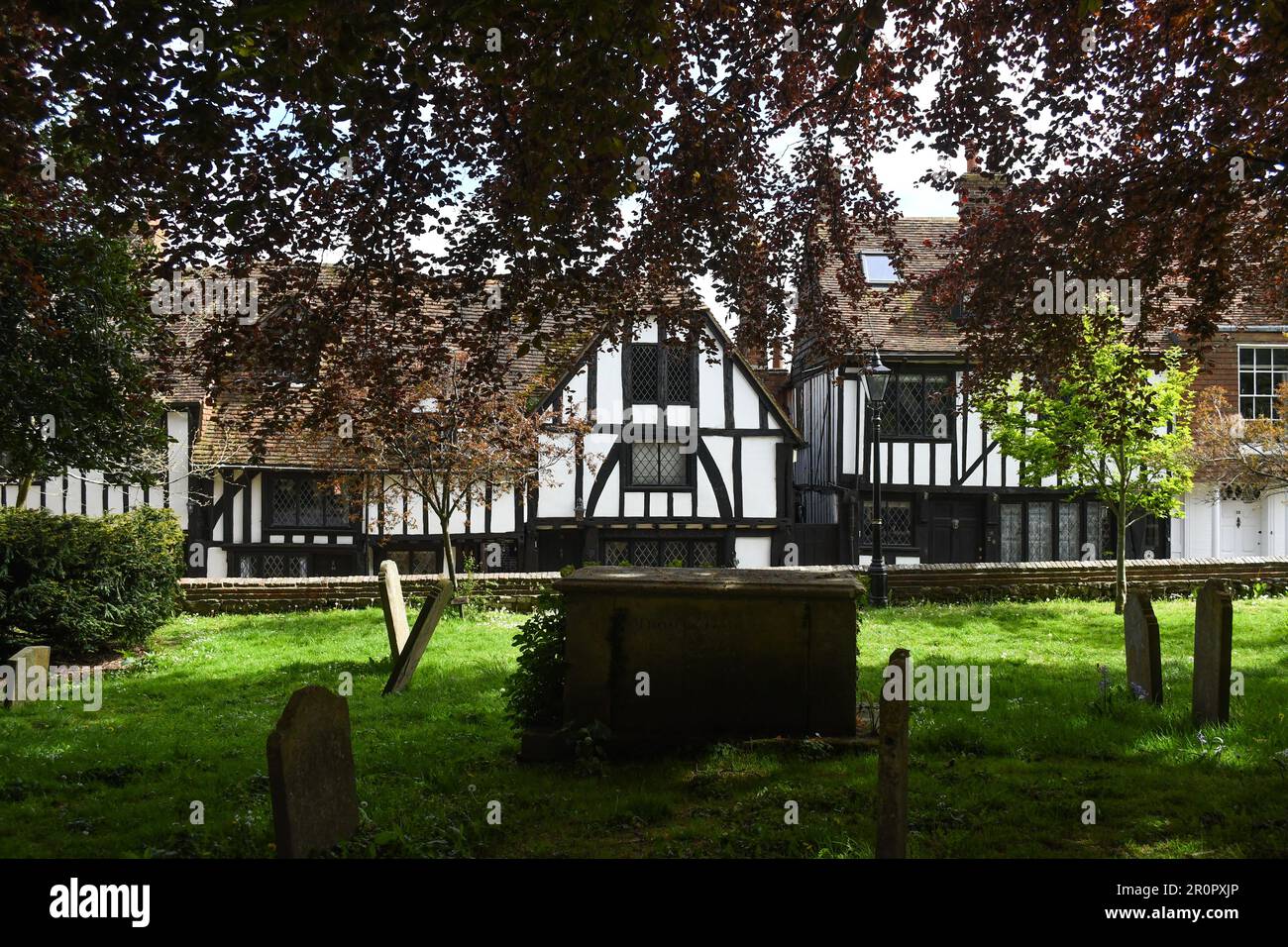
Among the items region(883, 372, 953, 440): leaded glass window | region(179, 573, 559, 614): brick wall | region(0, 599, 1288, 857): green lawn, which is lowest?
region(0, 599, 1288, 857): green lawn

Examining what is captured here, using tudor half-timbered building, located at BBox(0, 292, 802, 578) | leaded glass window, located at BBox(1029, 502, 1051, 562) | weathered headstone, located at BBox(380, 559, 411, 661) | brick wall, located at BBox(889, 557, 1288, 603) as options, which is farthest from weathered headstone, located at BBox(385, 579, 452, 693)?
leaded glass window, located at BBox(1029, 502, 1051, 562)

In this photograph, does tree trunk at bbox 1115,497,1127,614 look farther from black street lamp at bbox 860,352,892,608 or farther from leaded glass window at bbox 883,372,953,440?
leaded glass window at bbox 883,372,953,440

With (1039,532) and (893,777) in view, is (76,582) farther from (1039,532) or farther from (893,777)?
(1039,532)

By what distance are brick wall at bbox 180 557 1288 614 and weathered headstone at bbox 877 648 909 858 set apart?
1263 cm

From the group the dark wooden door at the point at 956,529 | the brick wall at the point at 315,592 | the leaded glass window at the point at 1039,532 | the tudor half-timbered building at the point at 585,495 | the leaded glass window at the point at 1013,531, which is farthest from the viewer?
the leaded glass window at the point at 1039,532

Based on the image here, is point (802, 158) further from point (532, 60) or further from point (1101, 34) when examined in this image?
point (532, 60)

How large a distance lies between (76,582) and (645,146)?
1004 centimetres

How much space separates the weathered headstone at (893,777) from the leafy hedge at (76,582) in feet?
37.2

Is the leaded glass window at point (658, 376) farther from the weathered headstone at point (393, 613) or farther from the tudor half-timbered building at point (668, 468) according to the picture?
the weathered headstone at point (393, 613)

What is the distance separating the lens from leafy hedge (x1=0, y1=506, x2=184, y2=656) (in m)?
11.8

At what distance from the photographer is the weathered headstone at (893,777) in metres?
4.22

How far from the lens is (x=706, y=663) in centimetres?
709

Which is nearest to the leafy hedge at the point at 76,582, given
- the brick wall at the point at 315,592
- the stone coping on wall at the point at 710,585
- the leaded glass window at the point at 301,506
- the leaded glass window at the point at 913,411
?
the brick wall at the point at 315,592
